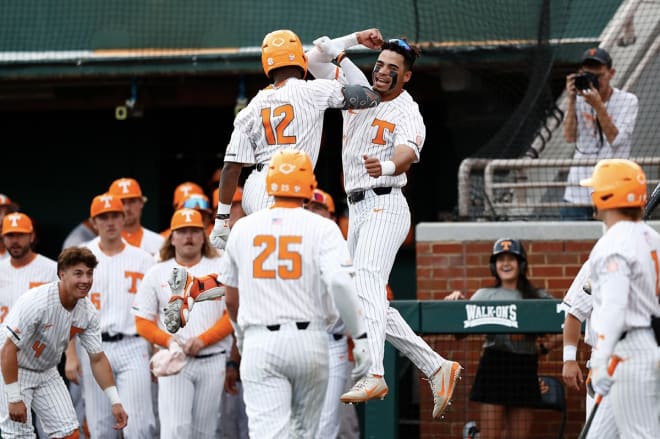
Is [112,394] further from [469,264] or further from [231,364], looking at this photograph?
[469,264]

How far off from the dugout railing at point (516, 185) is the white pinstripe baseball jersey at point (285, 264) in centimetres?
361

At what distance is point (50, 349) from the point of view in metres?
9.32

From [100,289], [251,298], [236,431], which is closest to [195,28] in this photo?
[100,289]

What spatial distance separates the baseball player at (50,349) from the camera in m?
9.03

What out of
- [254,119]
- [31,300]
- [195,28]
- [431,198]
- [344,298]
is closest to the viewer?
[344,298]

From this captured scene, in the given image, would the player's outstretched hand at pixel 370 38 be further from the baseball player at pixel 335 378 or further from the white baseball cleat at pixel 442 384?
the white baseball cleat at pixel 442 384

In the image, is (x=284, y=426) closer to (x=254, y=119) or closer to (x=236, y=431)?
(x=254, y=119)

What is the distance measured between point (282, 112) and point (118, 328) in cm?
297

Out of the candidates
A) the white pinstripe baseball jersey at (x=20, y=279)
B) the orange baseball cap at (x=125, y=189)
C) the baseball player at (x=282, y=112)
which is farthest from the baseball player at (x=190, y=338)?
the baseball player at (x=282, y=112)

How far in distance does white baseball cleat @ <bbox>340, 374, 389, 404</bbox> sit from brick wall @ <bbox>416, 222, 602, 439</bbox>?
1.79 m

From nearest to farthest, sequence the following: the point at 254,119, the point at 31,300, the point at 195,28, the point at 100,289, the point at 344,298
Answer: the point at 344,298, the point at 254,119, the point at 31,300, the point at 100,289, the point at 195,28

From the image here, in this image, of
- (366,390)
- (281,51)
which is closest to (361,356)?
(366,390)

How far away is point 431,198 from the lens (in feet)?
44.7

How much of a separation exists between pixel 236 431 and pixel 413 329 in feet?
6.97
